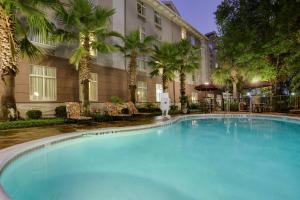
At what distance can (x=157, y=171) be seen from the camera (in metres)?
5.74

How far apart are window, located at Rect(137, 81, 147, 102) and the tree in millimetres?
8371

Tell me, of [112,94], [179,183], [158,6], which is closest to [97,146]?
[179,183]

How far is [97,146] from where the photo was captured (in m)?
8.24

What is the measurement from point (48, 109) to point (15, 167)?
28.3 feet

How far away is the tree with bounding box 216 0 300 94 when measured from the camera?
18859mm

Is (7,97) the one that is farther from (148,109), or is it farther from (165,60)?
(165,60)

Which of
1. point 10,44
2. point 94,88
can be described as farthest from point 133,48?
point 10,44

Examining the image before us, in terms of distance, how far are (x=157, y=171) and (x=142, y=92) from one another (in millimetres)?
16989

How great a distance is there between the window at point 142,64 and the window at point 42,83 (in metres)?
9.58

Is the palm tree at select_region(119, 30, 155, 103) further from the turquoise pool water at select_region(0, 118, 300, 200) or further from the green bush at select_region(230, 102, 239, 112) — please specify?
the green bush at select_region(230, 102, 239, 112)

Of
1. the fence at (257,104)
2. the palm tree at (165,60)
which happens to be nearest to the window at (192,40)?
the fence at (257,104)

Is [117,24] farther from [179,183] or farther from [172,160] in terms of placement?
[179,183]

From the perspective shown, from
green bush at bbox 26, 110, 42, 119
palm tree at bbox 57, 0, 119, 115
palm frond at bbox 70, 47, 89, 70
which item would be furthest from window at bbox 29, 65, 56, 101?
palm frond at bbox 70, 47, 89, 70

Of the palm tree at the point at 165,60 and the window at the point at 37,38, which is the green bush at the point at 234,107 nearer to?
the palm tree at the point at 165,60
